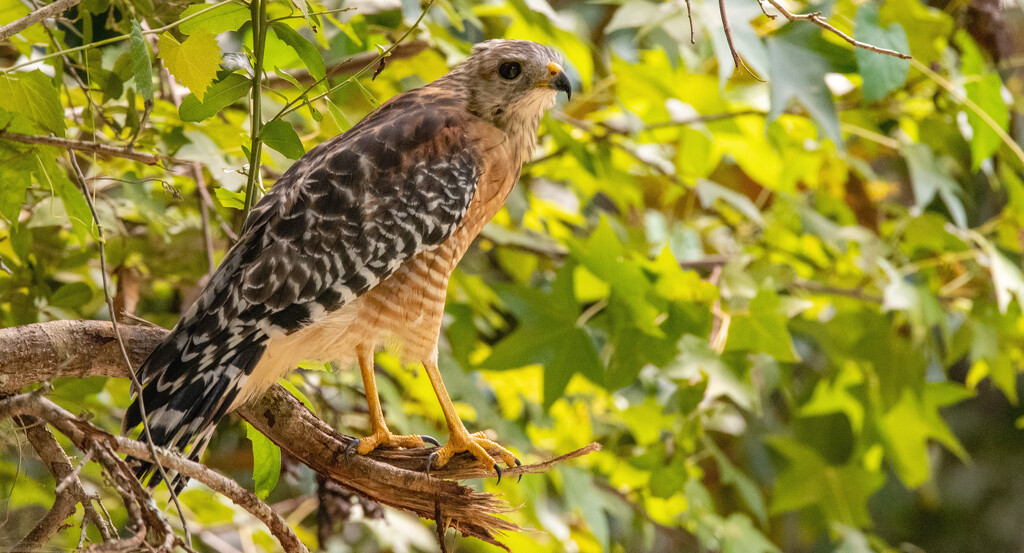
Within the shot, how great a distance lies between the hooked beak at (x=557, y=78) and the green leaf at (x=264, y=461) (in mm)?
918

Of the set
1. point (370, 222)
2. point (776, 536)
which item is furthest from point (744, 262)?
point (776, 536)

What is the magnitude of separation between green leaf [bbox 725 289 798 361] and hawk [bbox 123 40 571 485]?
813 mm

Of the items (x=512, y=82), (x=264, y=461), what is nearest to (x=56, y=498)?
(x=264, y=461)

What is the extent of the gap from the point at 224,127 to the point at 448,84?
499 millimetres

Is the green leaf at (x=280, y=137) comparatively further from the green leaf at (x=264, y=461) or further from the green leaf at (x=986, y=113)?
the green leaf at (x=986, y=113)

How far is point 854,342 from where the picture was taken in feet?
10.4

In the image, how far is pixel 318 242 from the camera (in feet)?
5.66

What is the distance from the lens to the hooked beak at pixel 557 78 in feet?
6.17

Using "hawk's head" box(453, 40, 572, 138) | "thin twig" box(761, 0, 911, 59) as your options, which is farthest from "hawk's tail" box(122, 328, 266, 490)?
"thin twig" box(761, 0, 911, 59)

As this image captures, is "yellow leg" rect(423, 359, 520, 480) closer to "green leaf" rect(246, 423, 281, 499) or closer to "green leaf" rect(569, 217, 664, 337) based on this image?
"green leaf" rect(246, 423, 281, 499)

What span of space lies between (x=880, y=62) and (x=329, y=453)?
160 cm

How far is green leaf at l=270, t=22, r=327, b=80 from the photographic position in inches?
55.6

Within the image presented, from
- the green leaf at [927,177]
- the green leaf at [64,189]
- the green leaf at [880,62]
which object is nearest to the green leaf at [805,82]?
the green leaf at [880,62]

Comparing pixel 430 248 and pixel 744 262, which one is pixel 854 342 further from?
pixel 430 248
